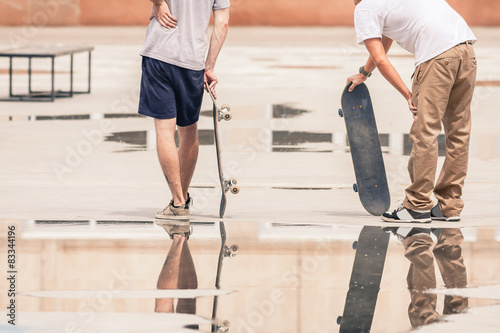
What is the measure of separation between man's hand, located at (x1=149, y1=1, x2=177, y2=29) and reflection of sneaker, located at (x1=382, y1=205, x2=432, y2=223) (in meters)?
1.92

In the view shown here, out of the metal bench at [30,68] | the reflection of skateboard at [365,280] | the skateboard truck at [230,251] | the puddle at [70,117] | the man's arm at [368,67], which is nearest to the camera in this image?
the reflection of skateboard at [365,280]

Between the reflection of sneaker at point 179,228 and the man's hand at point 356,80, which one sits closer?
the reflection of sneaker at point 179,228

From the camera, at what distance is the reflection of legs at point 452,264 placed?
5.16 meters

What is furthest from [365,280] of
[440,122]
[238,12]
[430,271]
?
[238,12]

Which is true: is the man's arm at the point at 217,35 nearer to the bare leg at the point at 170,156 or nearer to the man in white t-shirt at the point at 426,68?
the bare leg at the point at 170,156

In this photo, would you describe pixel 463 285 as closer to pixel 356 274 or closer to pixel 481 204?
pixel 356 274

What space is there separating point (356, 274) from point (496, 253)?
3.34 feet

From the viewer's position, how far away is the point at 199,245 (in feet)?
21.1

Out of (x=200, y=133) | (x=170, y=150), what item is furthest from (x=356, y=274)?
(x=200, y=133)

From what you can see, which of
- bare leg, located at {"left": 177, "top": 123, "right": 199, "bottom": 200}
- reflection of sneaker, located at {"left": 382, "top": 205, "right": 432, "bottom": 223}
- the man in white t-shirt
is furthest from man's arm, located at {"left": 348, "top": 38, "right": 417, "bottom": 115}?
bare leg, located at {"left": 177, "top": 123, "right": 199, "bottom": 200}

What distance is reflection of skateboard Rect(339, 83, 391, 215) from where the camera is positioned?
739 cm

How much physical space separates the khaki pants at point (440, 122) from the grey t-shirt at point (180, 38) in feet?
4.85

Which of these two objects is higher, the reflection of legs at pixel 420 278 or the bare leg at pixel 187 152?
the bare leg at pixel 187 152

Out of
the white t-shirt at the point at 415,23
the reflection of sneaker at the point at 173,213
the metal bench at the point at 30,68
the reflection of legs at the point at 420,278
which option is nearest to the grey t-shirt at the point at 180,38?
the reflection of sneaker at the point at 173,213
